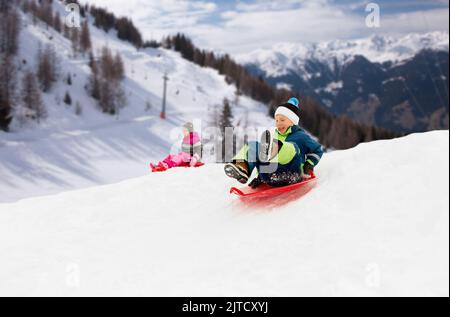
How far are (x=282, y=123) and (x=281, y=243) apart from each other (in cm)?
215

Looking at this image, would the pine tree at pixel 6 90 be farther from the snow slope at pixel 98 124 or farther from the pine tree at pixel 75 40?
the pine tree at pixel 75 40

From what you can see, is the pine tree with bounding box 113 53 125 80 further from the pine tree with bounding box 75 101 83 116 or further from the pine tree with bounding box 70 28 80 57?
the pine tree with bounding box 75 101 83 116

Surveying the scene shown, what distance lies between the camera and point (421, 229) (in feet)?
10.6

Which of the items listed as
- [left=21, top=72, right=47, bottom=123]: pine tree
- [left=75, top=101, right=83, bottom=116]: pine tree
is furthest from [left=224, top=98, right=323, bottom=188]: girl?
[left=75, top=101, right=83, bottom=116]: pine tree

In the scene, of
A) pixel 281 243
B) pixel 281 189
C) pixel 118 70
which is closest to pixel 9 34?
pixel 118 70

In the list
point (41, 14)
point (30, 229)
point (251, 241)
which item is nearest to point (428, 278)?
point (251, 241)

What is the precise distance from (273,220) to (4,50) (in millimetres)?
56880

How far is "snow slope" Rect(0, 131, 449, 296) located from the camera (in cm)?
310

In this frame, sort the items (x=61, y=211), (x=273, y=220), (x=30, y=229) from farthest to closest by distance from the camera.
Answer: (x=61, y=211) < (x=30, y=229) < (x=273, y=220)

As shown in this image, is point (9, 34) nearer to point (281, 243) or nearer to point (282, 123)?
point (282, 123)

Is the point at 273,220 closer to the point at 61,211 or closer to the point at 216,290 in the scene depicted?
the point at 216,290

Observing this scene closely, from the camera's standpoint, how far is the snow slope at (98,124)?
103 feet

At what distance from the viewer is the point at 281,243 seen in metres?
3.85
